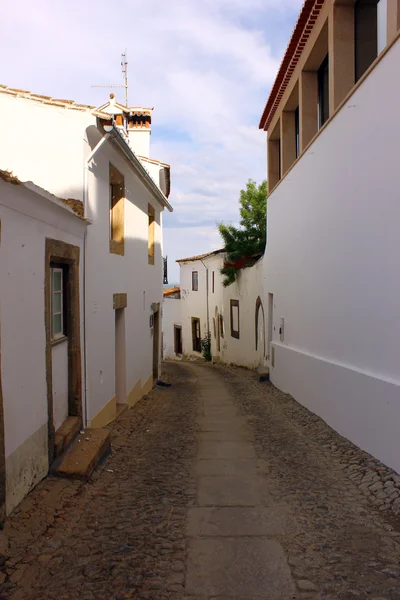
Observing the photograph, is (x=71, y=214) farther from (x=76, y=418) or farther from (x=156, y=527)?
(x=156, y=527)

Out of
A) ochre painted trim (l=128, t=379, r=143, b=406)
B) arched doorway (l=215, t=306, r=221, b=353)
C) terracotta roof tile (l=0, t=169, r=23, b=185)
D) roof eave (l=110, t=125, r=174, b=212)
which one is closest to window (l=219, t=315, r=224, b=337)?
arched doorway (l=215, t=306, r=221, b=353)

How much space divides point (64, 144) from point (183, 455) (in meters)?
4.33

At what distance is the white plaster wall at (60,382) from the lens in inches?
234

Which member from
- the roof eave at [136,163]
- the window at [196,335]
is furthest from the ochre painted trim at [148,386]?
the window at [196,335]

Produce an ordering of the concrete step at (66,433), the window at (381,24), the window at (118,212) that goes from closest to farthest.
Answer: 1. the concrete step at (66,433)
2. the window at (381,24)
3. the window at (118,212)

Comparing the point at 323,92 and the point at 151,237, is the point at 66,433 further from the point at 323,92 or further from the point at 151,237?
the point at 151,237

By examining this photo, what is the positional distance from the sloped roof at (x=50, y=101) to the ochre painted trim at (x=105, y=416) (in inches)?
165

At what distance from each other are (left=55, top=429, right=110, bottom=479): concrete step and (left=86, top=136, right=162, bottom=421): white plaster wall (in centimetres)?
82

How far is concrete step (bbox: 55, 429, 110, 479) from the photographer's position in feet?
17.0

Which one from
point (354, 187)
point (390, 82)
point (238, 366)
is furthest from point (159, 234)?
point (390, 82)

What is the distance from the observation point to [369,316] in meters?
6.23

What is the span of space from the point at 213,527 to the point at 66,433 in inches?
88.7

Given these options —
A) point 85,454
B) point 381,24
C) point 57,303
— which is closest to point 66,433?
point 85,454

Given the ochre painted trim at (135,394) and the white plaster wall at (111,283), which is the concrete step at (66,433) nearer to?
the white plaster wall at (111,283)
